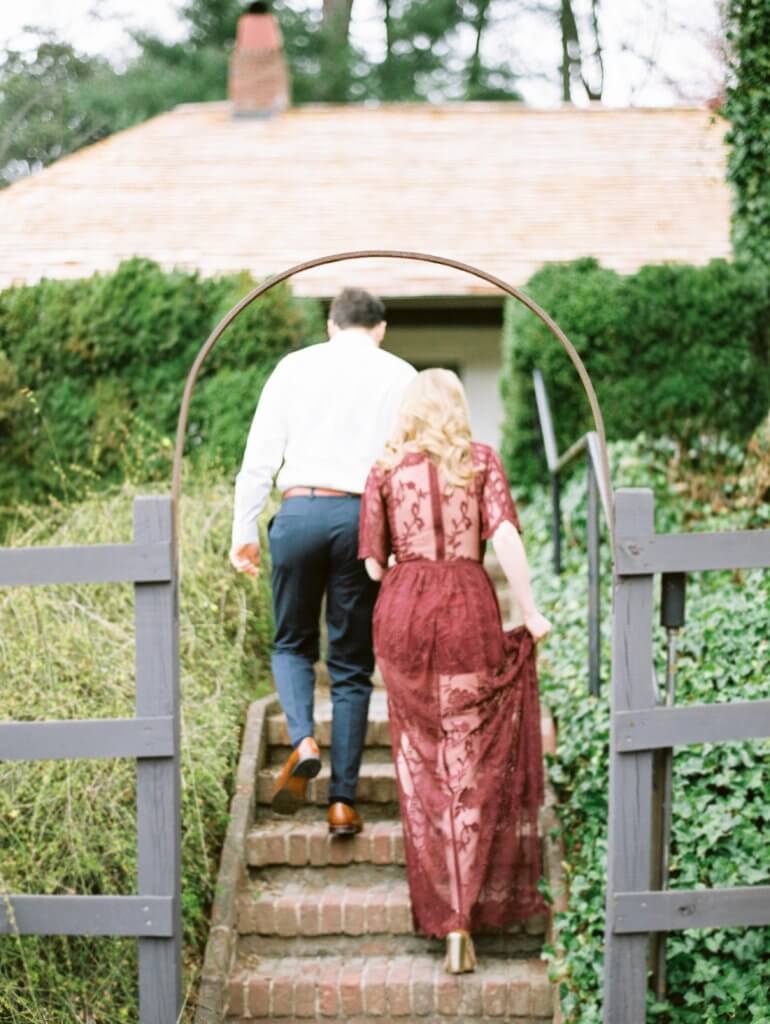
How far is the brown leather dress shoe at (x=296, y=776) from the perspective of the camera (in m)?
3.94

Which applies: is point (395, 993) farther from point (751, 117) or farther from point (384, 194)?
point (384, 194)

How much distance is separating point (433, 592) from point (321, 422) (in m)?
0.70

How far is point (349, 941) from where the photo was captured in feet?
13.1

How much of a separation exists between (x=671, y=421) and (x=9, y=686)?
486 cm

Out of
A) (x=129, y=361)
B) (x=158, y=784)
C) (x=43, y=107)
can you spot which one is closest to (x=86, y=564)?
(x=158, y=784)

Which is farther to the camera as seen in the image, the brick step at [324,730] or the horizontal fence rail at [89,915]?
the brick step at [324,730]

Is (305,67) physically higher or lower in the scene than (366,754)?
higher

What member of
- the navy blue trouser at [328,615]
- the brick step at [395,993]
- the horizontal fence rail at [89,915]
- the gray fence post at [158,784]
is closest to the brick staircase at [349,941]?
the brick step at [395,993]

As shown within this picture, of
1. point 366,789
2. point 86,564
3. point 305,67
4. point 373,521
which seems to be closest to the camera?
→ point 86,564

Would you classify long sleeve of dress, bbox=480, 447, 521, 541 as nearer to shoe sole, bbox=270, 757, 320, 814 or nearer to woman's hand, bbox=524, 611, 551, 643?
woman's hand, bbox=524, 611, 551, 643

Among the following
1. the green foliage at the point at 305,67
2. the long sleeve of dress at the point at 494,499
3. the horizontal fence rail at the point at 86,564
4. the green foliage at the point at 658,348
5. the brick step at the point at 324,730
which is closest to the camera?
the horizontal fence rail at the point at 86,564

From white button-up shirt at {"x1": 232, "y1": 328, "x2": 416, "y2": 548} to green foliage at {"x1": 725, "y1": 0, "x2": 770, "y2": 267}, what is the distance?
4.03 m

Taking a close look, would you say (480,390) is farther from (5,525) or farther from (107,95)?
(107,95)

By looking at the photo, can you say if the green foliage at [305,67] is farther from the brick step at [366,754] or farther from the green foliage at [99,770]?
the brick step at [366,754]
